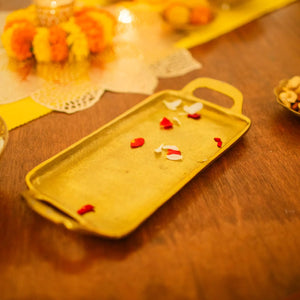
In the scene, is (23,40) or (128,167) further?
(23,40)

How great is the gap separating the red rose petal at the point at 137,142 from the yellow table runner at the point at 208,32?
248mm

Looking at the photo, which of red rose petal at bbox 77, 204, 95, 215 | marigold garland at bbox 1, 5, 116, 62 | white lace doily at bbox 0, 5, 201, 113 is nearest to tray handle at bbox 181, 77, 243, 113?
white lace doily at bbox 0, 5, 201, 113

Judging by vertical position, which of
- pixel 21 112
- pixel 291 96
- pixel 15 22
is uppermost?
pixel 291 96

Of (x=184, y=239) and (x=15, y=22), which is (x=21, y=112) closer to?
(x=15, y=22)

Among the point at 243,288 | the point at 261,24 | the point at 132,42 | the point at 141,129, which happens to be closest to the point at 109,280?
the point at 243,288

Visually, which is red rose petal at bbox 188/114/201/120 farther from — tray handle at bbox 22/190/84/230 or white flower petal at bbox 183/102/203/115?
tray handle at bbox 22/190/84/230

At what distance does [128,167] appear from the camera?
0.61 meters

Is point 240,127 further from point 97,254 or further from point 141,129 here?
point 97,254

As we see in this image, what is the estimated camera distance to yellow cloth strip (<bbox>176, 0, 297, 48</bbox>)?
1.10 meters

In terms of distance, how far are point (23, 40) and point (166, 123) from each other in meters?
0.45

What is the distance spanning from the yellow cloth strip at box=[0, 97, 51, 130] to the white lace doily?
0.05ft

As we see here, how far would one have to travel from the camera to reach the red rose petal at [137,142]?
0.66 meters

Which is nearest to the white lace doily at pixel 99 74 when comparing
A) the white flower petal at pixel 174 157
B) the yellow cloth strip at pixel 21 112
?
the yellow cloth strip at pixel 21 112

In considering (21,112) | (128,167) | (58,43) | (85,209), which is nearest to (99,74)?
(58,43)
